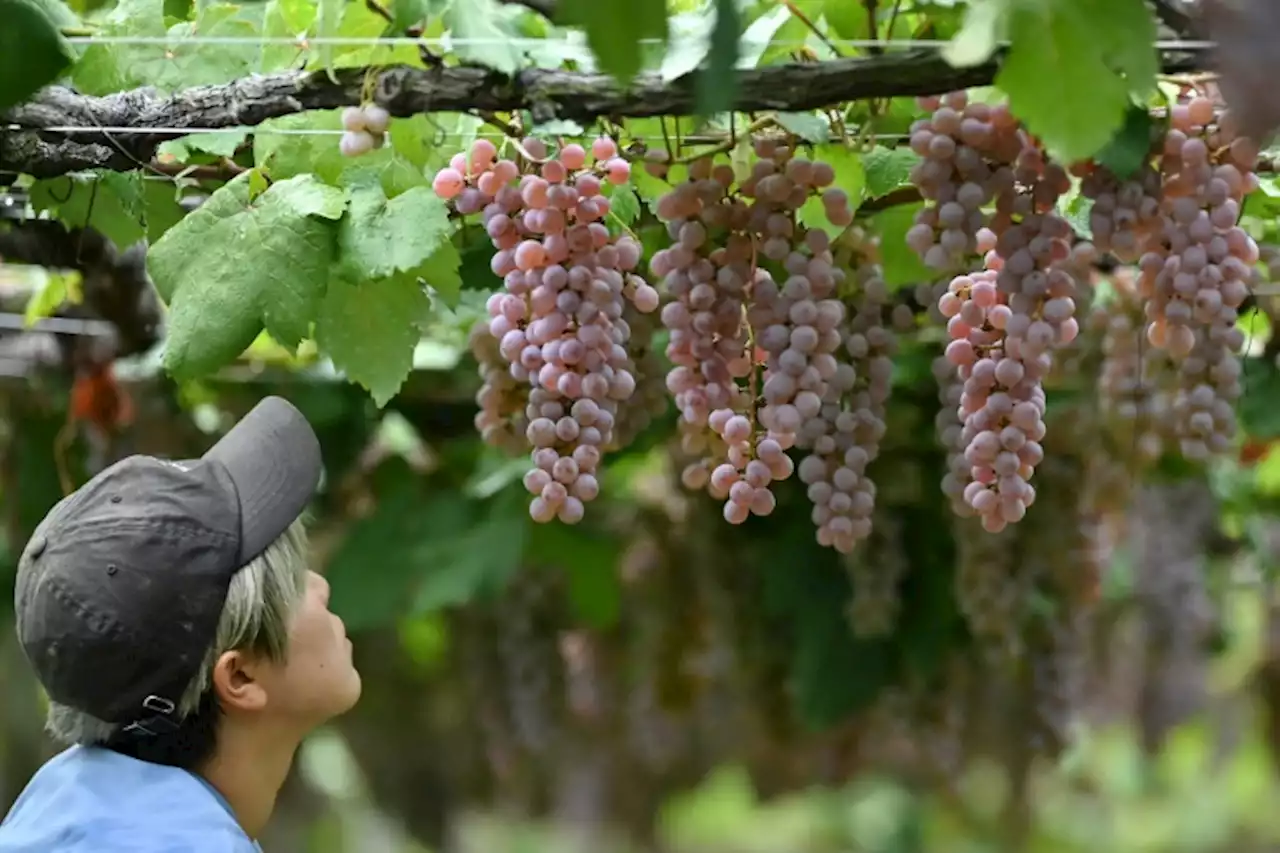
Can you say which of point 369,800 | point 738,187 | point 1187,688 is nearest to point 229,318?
point 738,187

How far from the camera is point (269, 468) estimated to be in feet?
4.24

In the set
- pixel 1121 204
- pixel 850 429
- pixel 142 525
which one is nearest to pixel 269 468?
pixel 142 525

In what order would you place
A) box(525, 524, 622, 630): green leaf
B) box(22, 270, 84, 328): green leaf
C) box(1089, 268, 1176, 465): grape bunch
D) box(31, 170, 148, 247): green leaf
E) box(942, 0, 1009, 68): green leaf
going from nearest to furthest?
box(942, 0, 1009, 68): green leaf, box(31, 170, 148, 247): green leaf, box(1089, 268, 1176, 465): grape bunch, box(22, 270, 84, 328): green leaf, box(525, 524, 622, 630): green leaf

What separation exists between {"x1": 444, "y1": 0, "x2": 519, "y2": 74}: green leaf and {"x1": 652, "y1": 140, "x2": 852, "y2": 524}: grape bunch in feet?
0.52

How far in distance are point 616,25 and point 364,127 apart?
1.68ft

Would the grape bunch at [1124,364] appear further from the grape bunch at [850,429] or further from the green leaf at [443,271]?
the green leaf at [443,271]

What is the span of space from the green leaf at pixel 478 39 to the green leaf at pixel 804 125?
0.20 meters

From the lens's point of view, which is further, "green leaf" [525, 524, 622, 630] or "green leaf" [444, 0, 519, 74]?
"green leaf" [525, 524, 622, 630]

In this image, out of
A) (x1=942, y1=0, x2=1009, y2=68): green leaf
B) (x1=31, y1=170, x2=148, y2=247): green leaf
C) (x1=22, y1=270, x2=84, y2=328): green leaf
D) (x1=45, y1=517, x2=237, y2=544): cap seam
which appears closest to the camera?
(x1=942, y1=0, x2=1009, y2=68): green leaf

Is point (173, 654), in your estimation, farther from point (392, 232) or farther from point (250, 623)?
point (392, 232)

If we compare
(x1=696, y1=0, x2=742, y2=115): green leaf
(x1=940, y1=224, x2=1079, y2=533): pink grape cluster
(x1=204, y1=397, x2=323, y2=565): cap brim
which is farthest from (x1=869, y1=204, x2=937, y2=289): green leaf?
(x1=696, y1=0, x2=742, y2=115): green leaf

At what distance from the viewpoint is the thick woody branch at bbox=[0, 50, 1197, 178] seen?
97 cm

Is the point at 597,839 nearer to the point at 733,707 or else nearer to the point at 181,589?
the point at 733,707

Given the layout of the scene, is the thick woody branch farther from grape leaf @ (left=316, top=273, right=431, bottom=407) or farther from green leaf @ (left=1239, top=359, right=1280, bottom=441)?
green leaf @ (left=1239, top=359, right=1280, bottom=441)
